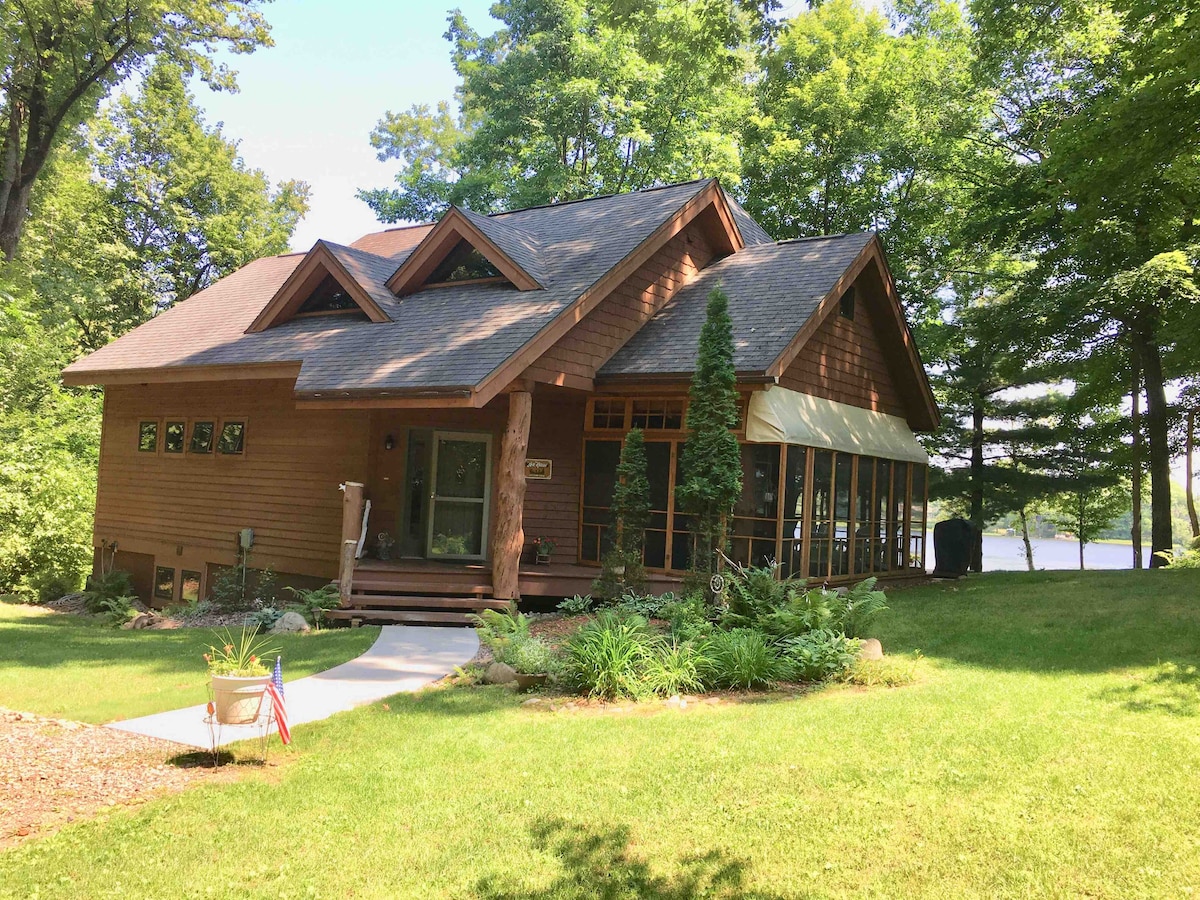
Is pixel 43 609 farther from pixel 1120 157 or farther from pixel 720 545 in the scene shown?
pixel 1120 157

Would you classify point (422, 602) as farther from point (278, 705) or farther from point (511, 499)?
point (278, 705)

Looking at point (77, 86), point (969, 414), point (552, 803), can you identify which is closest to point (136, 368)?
point (77, 86)

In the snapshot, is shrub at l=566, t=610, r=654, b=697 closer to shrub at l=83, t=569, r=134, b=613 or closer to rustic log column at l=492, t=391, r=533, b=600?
→ rustic log column at l=492, t=391, r=533, b=600

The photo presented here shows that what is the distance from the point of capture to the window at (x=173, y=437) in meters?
16.7

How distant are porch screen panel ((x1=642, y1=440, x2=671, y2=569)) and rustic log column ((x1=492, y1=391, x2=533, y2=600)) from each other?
2.36 meters

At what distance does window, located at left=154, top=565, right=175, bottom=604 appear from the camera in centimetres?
1681

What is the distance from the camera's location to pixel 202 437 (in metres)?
16.3

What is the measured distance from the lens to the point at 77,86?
73.4 ft

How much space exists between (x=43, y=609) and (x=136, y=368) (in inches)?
212

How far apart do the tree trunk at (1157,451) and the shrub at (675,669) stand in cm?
1435

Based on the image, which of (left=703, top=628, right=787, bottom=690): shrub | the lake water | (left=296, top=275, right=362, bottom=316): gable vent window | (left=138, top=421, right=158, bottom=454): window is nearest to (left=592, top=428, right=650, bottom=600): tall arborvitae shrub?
(left=703, top=628, right=787, bottom=690): shrub

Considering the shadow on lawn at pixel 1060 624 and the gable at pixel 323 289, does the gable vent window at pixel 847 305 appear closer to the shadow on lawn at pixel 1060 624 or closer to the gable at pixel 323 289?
the shadow on lawn at pixel 1060 624

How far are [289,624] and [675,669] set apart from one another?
593 cm


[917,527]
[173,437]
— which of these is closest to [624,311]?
A: [917,527]
